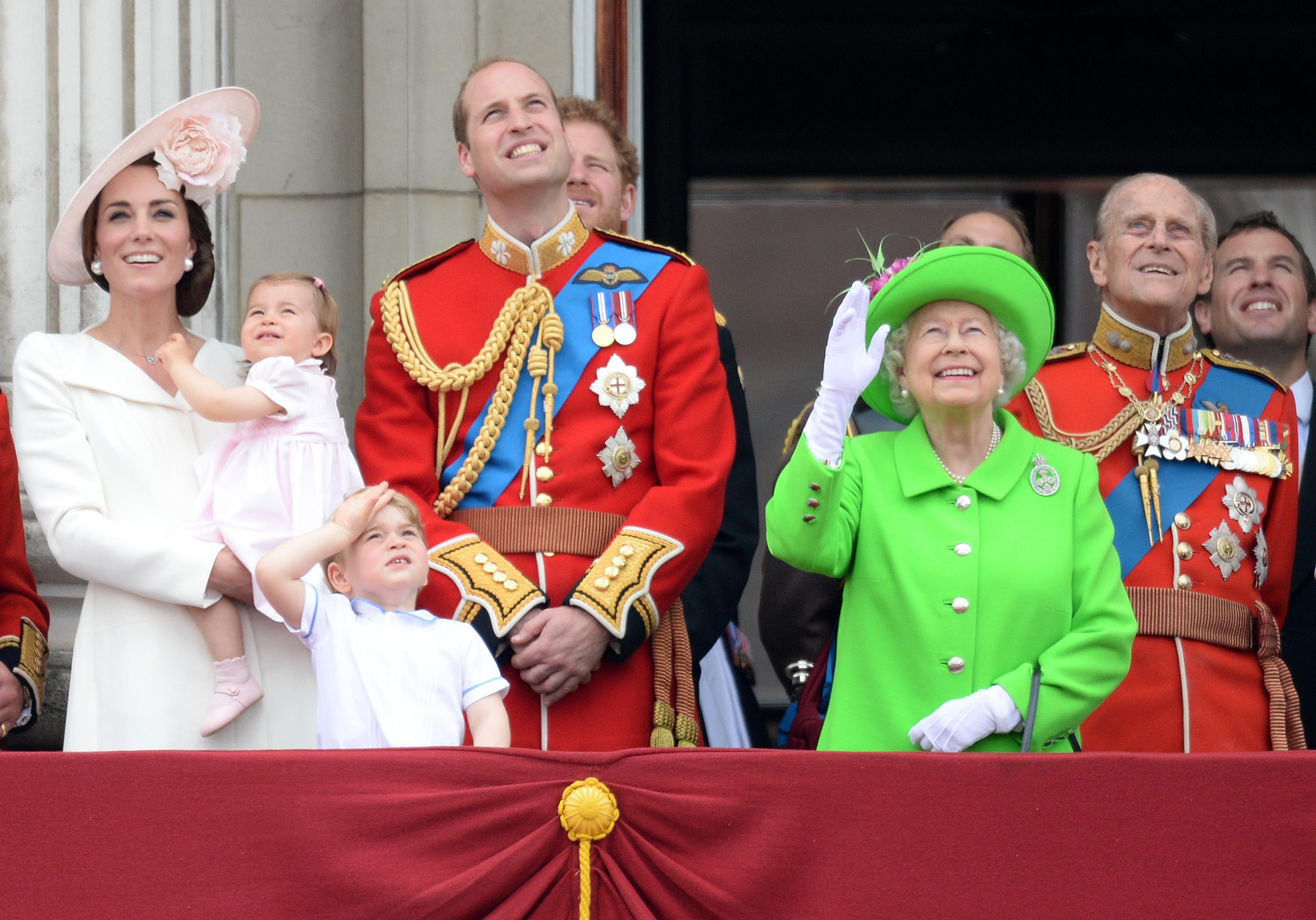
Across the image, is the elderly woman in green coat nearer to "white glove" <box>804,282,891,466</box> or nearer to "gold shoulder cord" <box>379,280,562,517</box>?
"white glove" <box>804,282,891,466</box>

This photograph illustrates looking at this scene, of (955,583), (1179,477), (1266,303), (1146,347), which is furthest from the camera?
(1266,303)

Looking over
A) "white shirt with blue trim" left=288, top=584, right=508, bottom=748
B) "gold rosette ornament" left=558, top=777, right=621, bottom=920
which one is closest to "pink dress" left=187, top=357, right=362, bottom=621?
"white shirt with blue trim" left=288, top=584, right=508, bottom=748

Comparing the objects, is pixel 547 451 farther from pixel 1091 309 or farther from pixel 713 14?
pixel 1091 309

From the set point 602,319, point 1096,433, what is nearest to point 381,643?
point 602,319

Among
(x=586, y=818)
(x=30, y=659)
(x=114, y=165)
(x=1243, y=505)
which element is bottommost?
(x=586, y=818)

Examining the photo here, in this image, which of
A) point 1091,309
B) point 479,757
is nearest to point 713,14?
point 1091,309

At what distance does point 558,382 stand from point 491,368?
13cm

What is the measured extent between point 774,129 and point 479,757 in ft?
12.1

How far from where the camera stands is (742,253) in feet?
22.3

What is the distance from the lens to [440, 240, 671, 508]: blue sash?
3.56 metres

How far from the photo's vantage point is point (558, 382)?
360 cm

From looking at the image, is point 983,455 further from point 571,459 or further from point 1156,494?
point 571,459

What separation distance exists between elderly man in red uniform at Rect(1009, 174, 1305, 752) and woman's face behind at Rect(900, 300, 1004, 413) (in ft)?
1.50

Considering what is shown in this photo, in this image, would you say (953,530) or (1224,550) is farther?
(1224,550)
